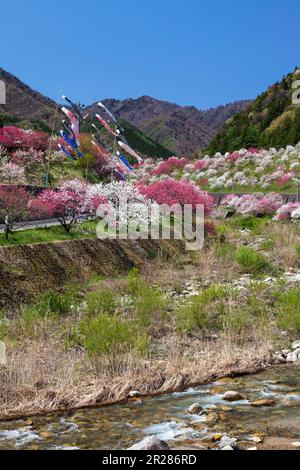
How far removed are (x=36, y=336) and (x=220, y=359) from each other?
165 inches

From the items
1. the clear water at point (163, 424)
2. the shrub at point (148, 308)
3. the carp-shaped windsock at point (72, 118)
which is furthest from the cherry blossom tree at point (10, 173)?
the clear water at point (163, 424)

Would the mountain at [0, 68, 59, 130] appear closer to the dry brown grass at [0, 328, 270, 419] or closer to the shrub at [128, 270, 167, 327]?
the shrub at [128, 270, 167, 327]

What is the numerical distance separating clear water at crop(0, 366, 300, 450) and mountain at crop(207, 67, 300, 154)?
55.8 meters

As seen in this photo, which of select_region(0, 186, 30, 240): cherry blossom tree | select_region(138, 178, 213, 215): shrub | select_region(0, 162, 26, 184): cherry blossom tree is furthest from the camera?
select_region(0, 162, 26, 184): cherry blossom tree

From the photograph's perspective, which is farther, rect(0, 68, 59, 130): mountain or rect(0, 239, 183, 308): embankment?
rect(0, 68, 59, 130): mountain

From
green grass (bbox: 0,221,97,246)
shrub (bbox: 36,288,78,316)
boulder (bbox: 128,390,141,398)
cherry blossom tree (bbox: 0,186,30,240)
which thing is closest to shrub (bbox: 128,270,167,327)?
shrub (bbox: 36,288,78,316)

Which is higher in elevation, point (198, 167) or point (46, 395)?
point (198, 167)

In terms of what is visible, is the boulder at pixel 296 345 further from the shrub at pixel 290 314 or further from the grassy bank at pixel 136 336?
the shrub at pixel 290 314

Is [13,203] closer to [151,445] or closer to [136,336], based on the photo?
[136,336]

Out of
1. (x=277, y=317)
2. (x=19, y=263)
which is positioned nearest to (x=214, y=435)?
(x=277, y=317)

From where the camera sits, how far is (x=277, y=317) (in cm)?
1449

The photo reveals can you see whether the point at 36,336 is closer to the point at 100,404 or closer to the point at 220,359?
the point at 100,404

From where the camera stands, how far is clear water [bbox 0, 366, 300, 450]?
285 inches

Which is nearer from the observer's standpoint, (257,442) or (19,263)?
(257,442)
